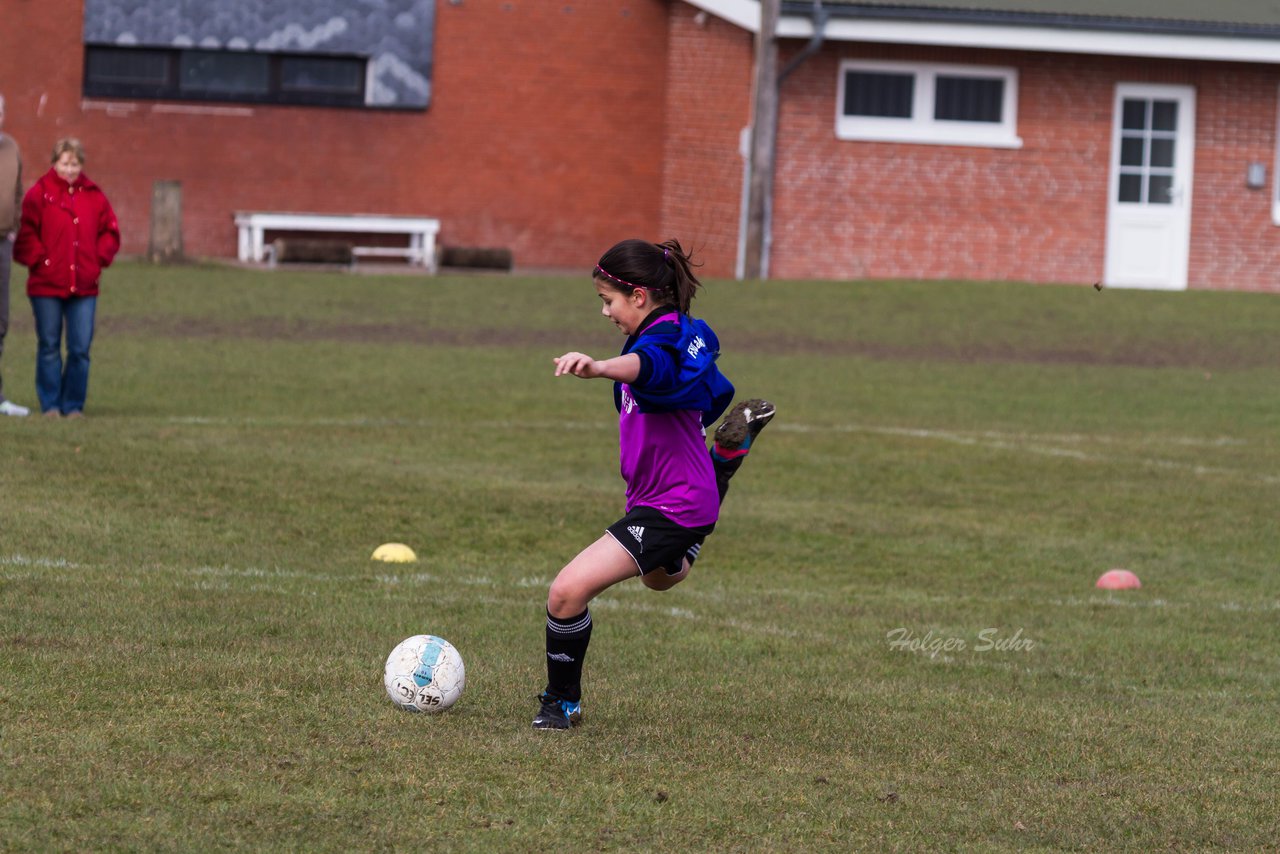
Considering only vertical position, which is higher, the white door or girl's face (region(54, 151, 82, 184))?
the white door

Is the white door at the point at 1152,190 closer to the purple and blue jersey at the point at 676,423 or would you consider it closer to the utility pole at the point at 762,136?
the utility pole at the point at 762,136

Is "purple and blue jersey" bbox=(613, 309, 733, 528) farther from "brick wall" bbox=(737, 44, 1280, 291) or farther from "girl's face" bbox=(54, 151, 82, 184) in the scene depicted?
"brick wall" bbox=(737, 44, 1280, 291)

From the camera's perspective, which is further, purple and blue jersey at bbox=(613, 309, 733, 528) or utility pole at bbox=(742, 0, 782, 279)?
utility pole at bbox=(742, 0, 782, 279)

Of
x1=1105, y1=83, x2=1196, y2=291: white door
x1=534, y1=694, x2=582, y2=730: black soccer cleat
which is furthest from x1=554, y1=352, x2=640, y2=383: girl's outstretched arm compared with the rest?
x1=1105, y1=83, x2=1196, y2=291: white door

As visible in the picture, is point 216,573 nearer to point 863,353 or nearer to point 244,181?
point 863,353

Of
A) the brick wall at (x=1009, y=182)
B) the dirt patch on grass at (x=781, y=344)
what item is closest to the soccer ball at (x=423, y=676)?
the dirt patch on grass at (x=781, y=344)

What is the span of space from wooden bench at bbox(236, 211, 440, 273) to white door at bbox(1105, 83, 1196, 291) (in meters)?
10.5

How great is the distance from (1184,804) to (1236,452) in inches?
389

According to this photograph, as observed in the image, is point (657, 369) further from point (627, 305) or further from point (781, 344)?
point (781, 344)

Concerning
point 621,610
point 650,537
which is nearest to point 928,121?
point 621,610

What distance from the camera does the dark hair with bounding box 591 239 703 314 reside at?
231 inches

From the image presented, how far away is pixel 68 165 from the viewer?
512 inches


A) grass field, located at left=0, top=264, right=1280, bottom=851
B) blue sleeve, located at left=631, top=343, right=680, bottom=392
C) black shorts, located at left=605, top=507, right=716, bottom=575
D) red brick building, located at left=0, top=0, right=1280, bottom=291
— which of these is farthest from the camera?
red brick building, located at left=0, top=0, right=1280, bottom=291

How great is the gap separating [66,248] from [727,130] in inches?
640
